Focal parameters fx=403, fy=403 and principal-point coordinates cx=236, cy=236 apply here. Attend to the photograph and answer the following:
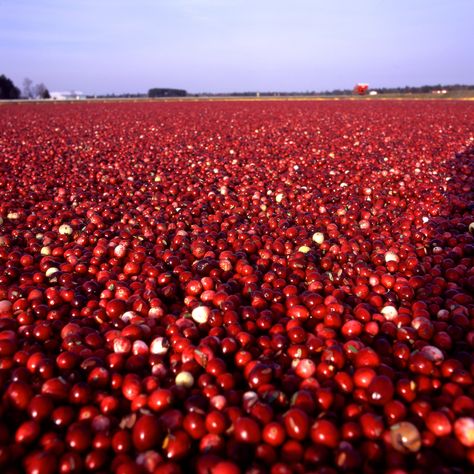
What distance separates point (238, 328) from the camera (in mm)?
3727

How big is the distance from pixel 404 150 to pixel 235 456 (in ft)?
39.7

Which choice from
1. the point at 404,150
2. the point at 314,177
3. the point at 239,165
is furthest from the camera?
the point at 404,150

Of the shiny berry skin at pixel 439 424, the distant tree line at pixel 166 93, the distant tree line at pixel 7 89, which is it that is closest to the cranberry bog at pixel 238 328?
the shiny berry skin at pixel 439 424

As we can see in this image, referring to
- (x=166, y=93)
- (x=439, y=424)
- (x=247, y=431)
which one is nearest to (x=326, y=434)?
(x=247, y=431)

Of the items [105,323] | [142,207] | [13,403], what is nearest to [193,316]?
[105,323]

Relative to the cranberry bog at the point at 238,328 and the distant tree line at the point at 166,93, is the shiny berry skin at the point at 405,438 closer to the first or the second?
the cranberry bog at the point at 238,328

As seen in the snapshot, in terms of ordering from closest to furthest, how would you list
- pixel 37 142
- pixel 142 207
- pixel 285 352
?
pixel 285 352 < pixel 142 207 < pixel 37 142

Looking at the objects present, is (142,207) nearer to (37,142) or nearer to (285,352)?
(285,352)

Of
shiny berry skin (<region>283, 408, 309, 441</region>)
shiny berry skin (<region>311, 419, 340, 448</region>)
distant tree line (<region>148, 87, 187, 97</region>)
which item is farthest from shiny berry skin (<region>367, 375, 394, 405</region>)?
distant tree line (<region>148, 87, 187, 97</region>)

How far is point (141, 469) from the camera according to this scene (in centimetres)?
247

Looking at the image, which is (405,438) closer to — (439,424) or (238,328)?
(439,424)

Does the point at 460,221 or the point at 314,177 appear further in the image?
the point at 314,177

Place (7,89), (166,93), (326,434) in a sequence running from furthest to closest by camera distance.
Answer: (166,93) → (7,89) → (326,434)

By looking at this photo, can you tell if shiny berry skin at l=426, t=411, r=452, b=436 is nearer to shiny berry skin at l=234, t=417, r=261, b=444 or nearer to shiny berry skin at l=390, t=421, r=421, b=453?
shiny berry skin at l=390, t=421, r=421, b=453
